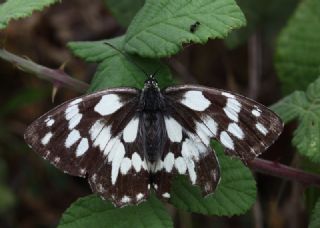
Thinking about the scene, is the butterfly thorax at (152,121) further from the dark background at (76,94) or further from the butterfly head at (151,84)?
the dark background at (76,94)

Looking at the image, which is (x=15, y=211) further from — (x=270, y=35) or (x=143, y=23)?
(x=143, y=23)

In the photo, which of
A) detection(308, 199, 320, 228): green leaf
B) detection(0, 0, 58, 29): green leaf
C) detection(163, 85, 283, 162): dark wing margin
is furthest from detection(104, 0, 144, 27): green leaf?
detection(308, 199, 320, 228): green leaf

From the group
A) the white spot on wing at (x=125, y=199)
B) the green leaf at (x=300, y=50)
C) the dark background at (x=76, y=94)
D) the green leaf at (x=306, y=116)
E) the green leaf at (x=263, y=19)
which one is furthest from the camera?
the dark background at (x=76, y=94)

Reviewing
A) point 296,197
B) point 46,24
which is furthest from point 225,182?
point 46,24

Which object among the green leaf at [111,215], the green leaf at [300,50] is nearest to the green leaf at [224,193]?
the green leaf at [111,215]

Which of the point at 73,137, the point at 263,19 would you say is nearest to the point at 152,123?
the point at 73,137
